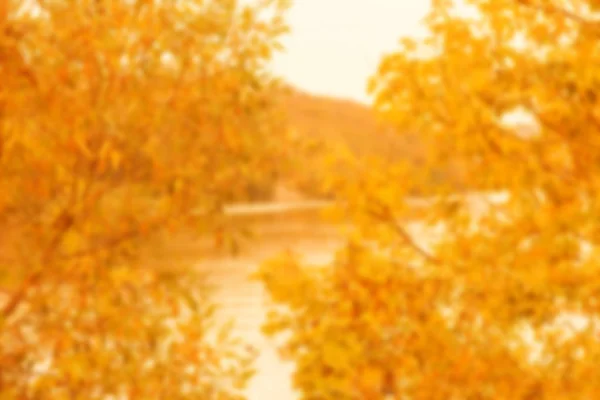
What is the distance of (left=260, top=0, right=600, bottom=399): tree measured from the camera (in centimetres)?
452

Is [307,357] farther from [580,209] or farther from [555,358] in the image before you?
[580,209]

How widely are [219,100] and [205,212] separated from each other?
44cm

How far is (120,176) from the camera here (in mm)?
4324

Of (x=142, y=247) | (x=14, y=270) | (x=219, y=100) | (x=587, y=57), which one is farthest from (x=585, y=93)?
(x=14, y=270)

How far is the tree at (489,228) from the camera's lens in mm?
4520

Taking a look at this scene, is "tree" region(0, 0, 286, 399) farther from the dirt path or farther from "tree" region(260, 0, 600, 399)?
the dirt path

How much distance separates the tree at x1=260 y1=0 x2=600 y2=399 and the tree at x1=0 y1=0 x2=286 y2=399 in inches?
35.0

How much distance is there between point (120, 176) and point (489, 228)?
1.76 metres

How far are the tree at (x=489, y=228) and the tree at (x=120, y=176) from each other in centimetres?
89

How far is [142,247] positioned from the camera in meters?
4.39

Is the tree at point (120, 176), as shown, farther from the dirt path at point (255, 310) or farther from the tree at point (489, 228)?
the dirt path at point (255, 310)

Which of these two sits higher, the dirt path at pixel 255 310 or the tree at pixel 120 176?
the dirt path at pixel 255 310

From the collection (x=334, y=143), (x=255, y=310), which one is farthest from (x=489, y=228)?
(x=255, y=310)

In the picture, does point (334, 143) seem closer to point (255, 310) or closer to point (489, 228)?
point (489, 228)
